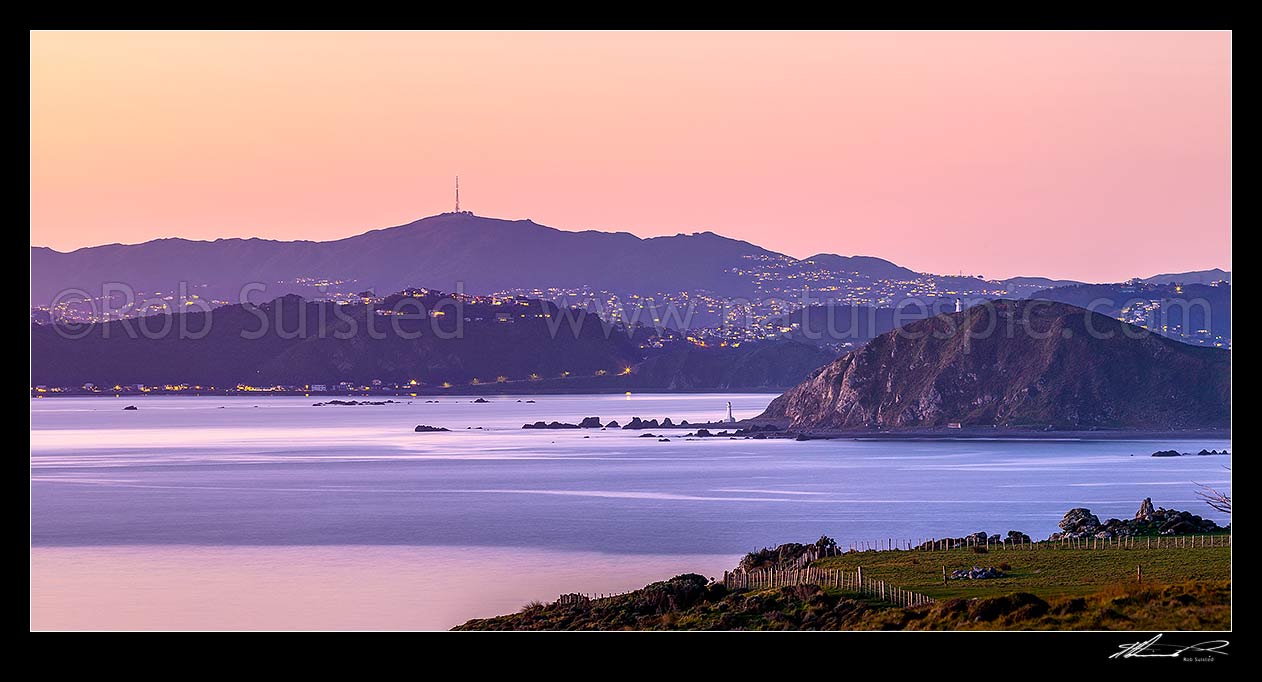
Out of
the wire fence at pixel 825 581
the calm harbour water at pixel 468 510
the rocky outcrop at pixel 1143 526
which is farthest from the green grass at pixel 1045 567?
the calm harbour water at pixel 468 510

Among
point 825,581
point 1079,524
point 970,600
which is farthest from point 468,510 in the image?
point 970,600

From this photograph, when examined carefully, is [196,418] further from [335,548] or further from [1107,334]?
[335,548]

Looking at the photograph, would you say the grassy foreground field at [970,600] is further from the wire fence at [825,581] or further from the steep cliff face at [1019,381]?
the steep cliff face at [1019,381]

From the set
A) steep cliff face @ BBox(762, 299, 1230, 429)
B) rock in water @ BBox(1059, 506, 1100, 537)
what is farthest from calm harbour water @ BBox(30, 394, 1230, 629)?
rock in water @ BBox(1059, 506, 1100, 537)

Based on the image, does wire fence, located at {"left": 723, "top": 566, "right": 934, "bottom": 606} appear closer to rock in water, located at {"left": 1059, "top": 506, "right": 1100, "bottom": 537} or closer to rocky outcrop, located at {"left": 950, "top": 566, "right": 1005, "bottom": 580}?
rocky outcrop, located at {"left": 950, "top": 566, "right": 1005, "bottom": 580}

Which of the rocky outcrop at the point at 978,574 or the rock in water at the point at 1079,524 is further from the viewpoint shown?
the rock in water at the point at 1079,524
